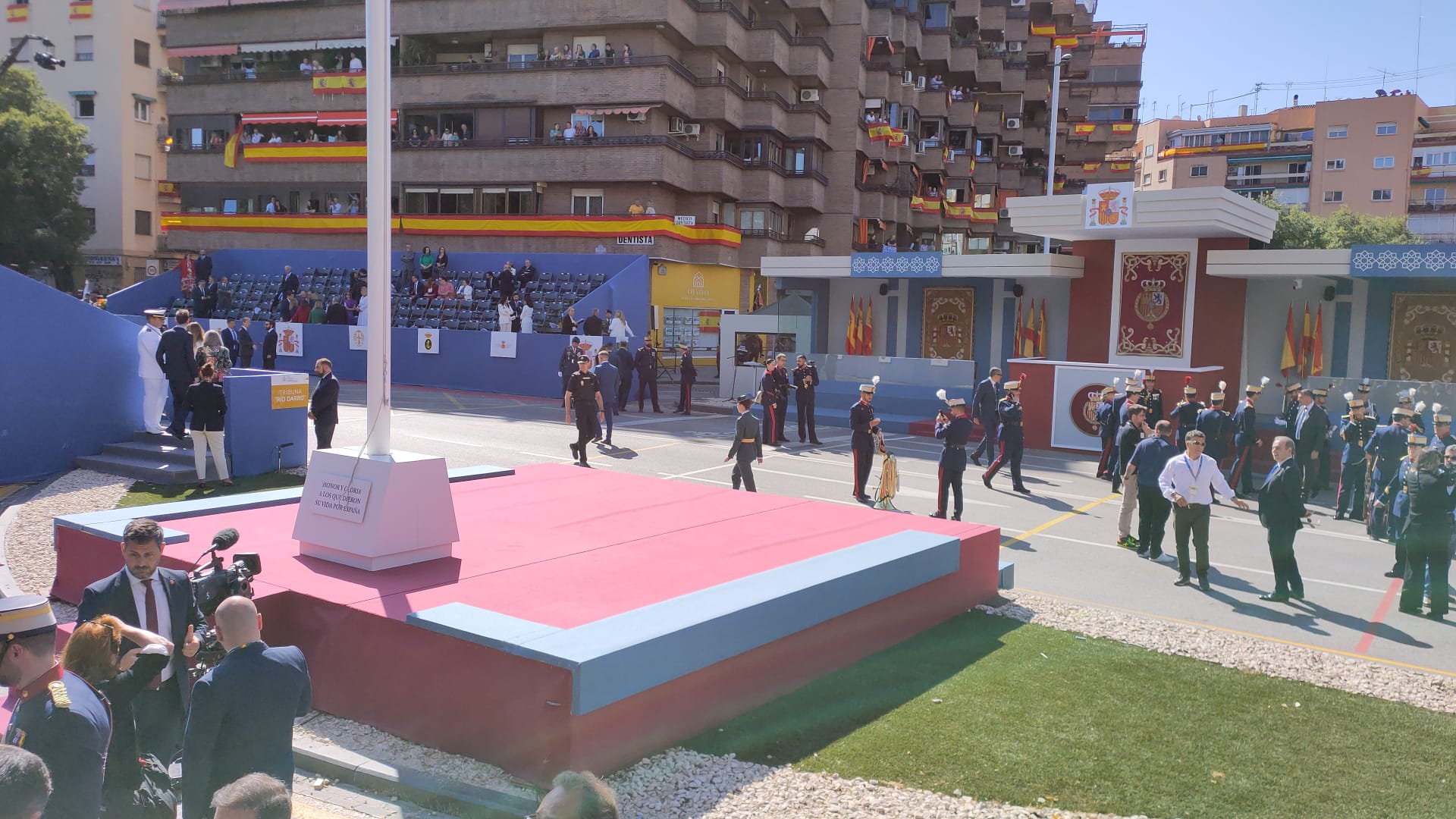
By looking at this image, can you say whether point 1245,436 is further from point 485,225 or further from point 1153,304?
point 485,225

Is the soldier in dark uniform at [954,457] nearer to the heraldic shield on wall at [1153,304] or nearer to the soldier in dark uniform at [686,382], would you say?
the heraldic shield on wall at [1153,304]

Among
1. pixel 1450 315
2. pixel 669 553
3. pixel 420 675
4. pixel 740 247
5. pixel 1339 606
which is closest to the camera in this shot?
pixel 420 675

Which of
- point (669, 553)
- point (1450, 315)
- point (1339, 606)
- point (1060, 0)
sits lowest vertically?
point (1339, 606)

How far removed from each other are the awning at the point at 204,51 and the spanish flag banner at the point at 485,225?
304 inches

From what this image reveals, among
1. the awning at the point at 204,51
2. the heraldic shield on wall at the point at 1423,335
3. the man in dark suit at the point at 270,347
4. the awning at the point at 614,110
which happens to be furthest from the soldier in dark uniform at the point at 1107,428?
the awning at the point at 204,51

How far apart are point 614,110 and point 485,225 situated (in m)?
7.18

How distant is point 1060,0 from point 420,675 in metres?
89.0

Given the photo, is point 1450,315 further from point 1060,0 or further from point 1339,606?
point 1060,0

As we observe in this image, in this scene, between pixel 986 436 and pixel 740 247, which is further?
pixel 740 247

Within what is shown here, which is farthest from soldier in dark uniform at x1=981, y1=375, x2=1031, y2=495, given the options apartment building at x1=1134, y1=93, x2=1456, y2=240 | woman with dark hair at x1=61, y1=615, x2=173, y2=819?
apartment building at x1=1134, y1=93, x2=1456, y2=240

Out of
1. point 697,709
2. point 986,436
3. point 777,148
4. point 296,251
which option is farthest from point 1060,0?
point 697,709

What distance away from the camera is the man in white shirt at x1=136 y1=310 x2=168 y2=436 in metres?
16.1

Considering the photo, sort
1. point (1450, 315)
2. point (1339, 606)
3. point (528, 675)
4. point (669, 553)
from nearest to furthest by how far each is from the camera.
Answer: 1. point (528, 675)
2. point (669, 553)
3. point (1339, 606)
4. point (1450, 315)

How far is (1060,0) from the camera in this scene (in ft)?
274
